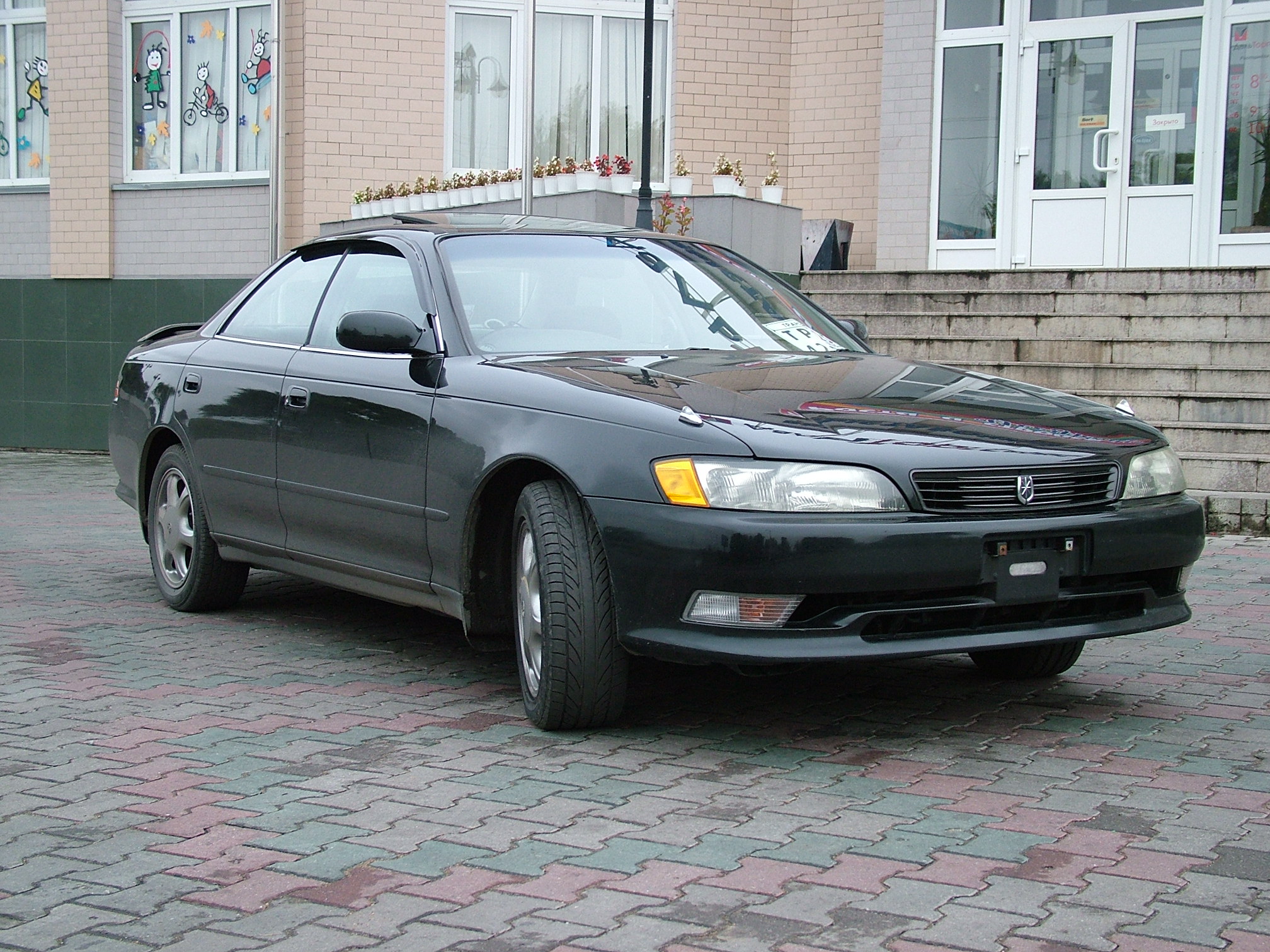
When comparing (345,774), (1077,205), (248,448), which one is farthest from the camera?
(1077,205)

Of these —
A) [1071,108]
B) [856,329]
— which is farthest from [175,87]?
[856,329]

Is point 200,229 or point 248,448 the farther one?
point 200,229

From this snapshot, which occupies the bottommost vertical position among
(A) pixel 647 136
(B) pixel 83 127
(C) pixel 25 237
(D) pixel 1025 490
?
(D) pixel 1025 490

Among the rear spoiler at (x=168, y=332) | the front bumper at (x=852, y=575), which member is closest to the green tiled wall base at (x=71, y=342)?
the rear spoiler at (x=168, y=332)

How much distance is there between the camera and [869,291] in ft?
41.6

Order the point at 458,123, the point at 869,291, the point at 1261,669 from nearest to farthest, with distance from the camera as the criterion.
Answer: the point at 1261,669 → the point at 869,291 → the point at 458,123

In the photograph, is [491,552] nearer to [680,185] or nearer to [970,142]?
[680,185]

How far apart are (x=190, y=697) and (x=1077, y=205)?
11.1 m

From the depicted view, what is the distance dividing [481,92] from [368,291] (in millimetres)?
10887

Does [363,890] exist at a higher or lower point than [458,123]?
lower

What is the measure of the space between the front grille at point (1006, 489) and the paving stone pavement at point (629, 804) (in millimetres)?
686

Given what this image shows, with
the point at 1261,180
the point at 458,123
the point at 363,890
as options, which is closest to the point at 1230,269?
the point at 1261,180

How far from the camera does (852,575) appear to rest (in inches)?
154

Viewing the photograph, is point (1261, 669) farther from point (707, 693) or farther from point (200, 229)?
point (200, 229)
